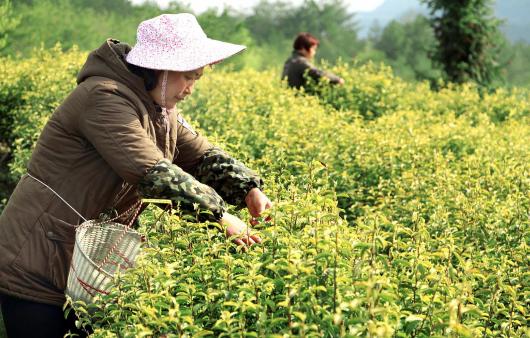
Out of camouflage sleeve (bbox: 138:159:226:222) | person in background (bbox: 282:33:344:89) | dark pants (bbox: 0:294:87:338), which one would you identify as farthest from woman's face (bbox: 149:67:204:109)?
person in background (bbox: 282:33:344:89)

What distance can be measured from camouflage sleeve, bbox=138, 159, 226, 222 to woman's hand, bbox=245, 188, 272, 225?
16.2 inches

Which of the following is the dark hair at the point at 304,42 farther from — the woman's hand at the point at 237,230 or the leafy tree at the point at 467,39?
the woman's hand at the point at 237,230

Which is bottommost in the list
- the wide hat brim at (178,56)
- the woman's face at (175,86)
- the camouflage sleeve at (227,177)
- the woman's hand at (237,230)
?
the woman's hand at (237,230)

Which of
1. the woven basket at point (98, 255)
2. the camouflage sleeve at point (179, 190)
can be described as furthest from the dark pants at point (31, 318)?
the camouflage sleeve at point (179, 190)

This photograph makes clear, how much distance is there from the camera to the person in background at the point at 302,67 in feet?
35.7

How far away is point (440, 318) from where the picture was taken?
7.36 feet

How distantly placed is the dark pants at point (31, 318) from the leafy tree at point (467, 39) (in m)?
16.5

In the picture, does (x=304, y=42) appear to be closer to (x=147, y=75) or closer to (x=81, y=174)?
(x=147, y=75)

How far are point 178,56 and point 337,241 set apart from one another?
102 cm

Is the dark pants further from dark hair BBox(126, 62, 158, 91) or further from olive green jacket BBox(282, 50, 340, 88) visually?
olive green jacket BBox(282, 50, 340, 88)

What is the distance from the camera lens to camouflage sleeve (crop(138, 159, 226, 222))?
8.85 ft

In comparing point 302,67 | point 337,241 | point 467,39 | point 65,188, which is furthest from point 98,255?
point 467,39

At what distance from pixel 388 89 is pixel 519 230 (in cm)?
707

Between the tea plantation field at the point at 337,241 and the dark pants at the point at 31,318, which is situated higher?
the tea plantation field at the point at 337,241
